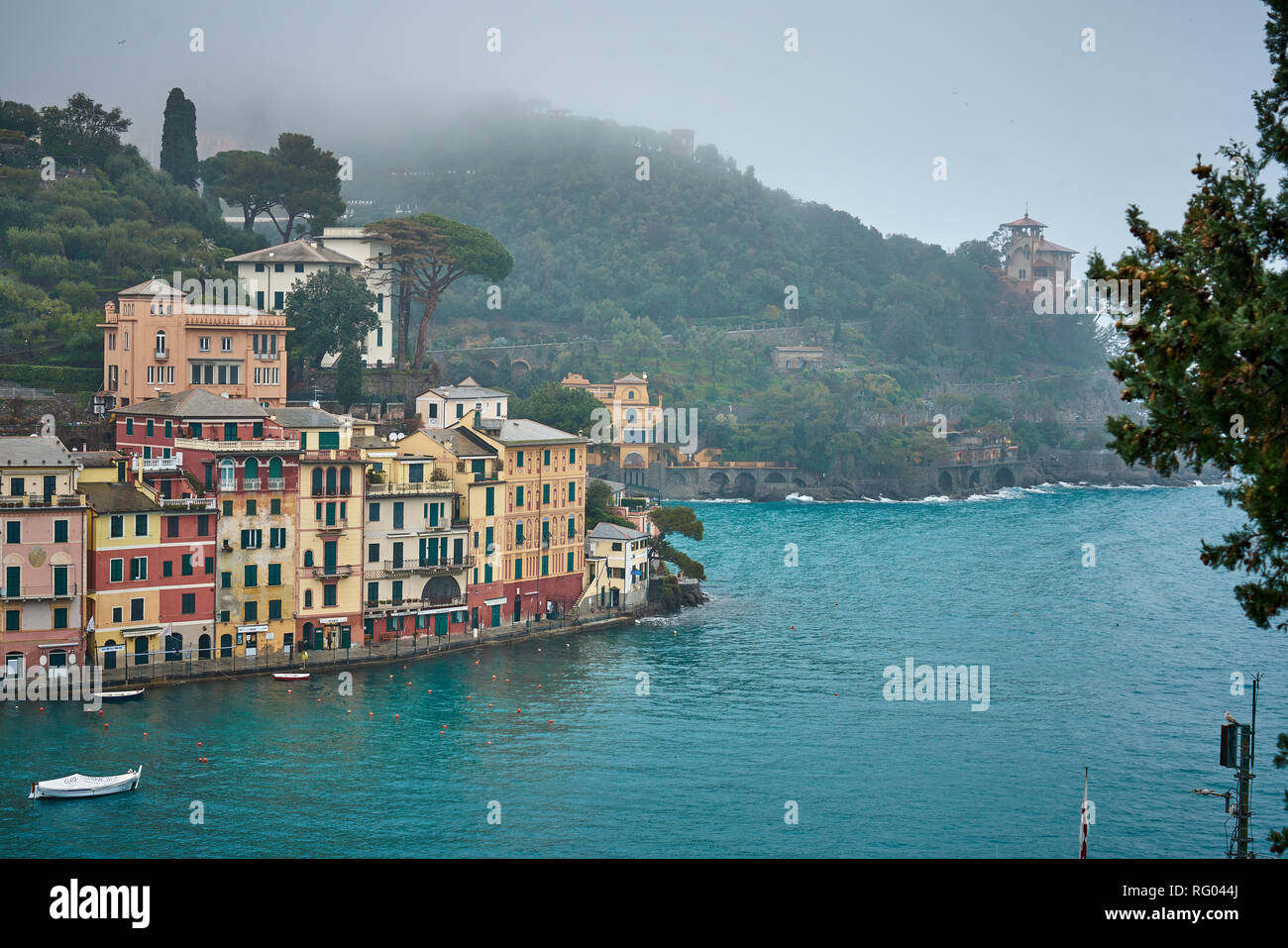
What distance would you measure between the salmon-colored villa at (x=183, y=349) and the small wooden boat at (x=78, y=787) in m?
28.6

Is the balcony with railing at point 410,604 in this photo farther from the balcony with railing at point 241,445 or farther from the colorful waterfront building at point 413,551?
the balcony with railing at point 241,445

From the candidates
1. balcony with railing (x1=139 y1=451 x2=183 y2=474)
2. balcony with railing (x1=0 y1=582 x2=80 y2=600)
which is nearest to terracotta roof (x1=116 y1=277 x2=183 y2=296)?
balcony with railing (x1=139 y1=451 x2=183 y2=474)

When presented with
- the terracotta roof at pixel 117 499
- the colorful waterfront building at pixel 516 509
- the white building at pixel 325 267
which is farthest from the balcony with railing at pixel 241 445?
the white building at pixel 325 267

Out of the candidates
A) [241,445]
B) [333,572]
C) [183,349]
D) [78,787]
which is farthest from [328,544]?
[78,787]

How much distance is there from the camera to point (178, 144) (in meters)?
94.0

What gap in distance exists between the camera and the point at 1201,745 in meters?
49.8

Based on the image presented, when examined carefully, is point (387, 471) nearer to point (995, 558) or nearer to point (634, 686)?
point (634, 686)

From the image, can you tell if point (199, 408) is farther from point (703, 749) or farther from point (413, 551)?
point (703, 749)

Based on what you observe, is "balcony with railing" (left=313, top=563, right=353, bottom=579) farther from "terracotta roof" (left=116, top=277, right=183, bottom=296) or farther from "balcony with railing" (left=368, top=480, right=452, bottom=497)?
"terracotta roof" (left=116, top=277, right=183, bottom=296)

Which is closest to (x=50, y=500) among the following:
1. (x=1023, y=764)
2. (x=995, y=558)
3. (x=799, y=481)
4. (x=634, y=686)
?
(x=634, y=686)

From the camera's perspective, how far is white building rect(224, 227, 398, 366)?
77625mm

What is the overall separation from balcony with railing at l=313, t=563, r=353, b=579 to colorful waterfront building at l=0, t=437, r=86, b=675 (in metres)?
9.07
